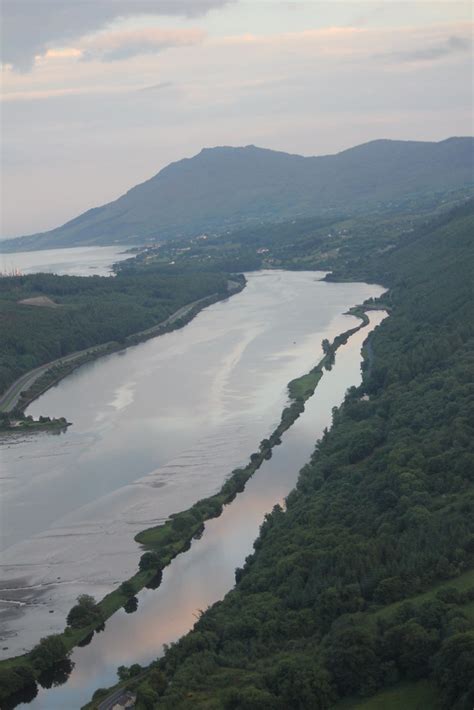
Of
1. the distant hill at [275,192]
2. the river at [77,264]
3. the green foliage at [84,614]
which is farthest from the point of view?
the distant hill at [275,192]

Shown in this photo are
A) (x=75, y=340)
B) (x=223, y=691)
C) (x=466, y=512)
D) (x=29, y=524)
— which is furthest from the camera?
(x=75, y=340)

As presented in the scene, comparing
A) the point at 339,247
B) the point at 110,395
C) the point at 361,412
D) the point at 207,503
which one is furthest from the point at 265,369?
the point at 339,247

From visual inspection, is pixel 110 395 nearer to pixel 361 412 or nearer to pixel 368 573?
pixel 361 412

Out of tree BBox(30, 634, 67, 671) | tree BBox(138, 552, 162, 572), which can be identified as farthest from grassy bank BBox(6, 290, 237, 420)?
tree BBox(30, 634, 67, 671)

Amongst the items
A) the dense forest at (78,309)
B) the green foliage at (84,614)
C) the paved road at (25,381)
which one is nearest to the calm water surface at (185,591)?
the green foliage at (84,614)

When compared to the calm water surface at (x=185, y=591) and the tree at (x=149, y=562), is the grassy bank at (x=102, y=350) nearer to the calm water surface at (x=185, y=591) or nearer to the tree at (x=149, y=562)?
the calm water surface at (x=185, y=591)

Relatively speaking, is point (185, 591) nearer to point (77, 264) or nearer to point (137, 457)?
point (137, 457)
